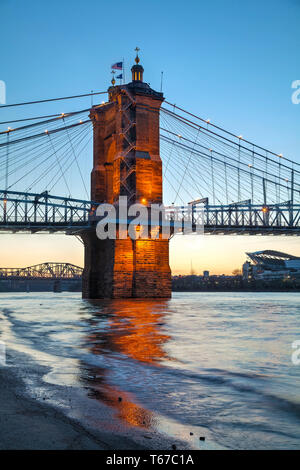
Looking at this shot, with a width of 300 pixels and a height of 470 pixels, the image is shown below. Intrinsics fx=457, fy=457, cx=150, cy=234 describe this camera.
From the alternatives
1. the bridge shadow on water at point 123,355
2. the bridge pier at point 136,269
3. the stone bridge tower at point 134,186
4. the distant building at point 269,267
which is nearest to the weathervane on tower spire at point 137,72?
the stone bridge tower at point 134,186

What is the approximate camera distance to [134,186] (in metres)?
56.0

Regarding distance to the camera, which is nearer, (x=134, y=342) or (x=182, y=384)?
(x=182, y=384)

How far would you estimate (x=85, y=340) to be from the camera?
16422 millimetres

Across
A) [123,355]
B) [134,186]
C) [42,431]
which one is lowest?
[123,355]

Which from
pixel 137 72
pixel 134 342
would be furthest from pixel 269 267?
pixel 134 342

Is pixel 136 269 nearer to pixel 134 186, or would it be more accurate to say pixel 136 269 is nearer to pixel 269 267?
pixel 134 186

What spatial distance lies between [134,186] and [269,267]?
459 feet

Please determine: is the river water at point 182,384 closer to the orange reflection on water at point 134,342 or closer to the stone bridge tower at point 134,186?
the orange reflection on water at point 134,342

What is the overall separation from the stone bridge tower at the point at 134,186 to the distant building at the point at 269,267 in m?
129

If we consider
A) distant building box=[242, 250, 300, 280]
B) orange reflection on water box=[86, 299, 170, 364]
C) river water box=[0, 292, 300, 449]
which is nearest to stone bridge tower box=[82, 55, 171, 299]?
orange reflection on water box=[86, 299, 170, 364]

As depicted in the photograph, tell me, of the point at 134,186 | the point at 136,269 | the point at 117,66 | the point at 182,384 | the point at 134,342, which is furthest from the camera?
the point at 117,66

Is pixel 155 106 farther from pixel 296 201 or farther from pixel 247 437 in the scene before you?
pixel 247 437
